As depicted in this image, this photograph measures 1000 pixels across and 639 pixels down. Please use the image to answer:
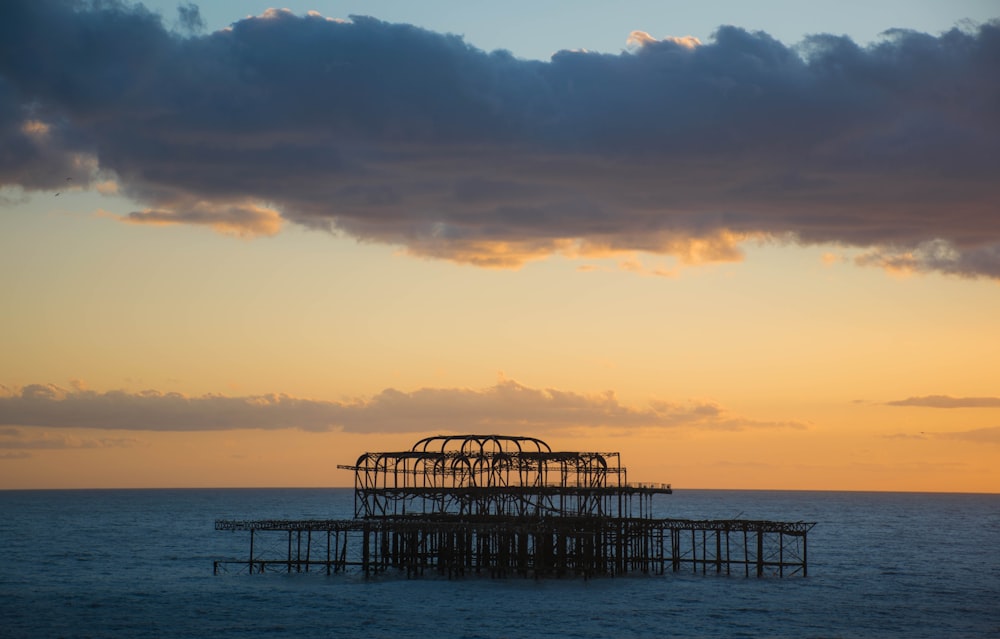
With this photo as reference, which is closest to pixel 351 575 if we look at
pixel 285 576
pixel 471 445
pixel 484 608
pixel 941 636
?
pixel 285 576

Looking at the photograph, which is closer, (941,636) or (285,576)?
(941,636)

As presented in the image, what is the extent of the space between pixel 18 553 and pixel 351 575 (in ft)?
174

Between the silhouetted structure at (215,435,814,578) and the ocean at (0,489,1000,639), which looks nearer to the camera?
the ocean at (0,489,1000,639)

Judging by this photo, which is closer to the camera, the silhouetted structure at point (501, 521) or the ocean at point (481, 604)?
the ocean at point (481, 604)

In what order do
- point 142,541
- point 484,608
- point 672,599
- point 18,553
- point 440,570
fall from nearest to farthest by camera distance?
point 484,608
point 672,599
point 440,570
point 18,553
point 142,541

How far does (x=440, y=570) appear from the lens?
285 ft

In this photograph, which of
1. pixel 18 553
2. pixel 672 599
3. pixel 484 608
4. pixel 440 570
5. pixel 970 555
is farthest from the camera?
pixel 970 555

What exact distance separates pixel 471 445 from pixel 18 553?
6312 cm

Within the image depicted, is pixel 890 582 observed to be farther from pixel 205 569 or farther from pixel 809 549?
pixel 205 569

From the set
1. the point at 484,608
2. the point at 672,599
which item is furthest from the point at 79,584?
the point at 672,599

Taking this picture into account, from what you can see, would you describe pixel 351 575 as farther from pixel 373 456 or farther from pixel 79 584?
pixel 79 584

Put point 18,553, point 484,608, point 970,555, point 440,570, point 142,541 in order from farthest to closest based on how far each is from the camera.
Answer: point 142,541 → point 970,555 → point 18,553 → point 440,570 → point 484,608

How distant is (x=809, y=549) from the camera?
5536 inches

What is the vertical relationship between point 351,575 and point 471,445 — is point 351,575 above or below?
below
